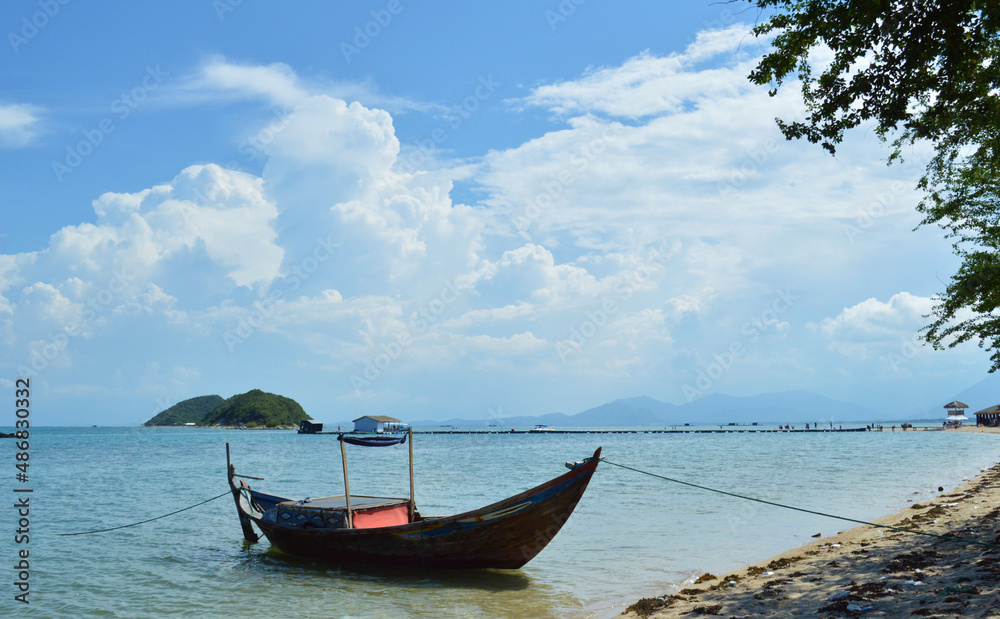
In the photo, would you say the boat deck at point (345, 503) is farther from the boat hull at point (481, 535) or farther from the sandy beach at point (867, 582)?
the sandy beach at point (867, 582)

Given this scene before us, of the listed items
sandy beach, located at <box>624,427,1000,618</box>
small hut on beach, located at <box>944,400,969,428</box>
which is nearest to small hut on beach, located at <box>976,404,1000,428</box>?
small hut on beach, located at <box>944,400,969,428</box>

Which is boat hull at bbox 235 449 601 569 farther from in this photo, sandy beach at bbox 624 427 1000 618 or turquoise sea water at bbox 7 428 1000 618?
sandy beach at bbox 624 427 1000 618

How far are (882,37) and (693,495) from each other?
2116cm

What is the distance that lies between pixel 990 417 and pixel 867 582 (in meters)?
124

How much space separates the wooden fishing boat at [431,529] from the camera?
12906mm

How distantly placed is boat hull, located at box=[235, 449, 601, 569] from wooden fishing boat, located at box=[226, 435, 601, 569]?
2 cm

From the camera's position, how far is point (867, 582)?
9836 mm

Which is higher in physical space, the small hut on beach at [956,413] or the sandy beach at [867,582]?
the sandy beach at [867,582]

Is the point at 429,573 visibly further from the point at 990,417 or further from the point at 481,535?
the point at 990,417

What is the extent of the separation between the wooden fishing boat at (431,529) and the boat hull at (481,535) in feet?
0.06

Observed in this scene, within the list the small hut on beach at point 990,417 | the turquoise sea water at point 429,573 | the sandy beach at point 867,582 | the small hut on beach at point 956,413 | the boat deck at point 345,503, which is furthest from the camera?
the small hut on beach at point 956,413

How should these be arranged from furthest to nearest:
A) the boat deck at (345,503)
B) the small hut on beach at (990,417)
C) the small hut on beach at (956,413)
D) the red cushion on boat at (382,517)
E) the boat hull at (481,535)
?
the small hut on beach at (956,413), the small hut on beach at (990,417), the boat deck at (345,503), the red cushion on boat at (382,517), the boat hull at (481,535)

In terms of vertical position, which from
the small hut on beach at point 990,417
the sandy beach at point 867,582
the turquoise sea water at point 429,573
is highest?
the sandy beach at point 867,582

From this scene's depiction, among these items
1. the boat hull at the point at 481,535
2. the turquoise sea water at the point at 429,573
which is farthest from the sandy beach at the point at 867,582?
the boat hull at the point at 481,535
